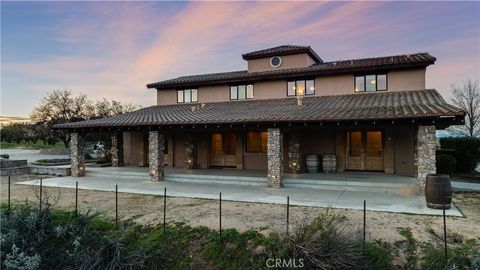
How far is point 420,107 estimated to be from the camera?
1070 centimetres

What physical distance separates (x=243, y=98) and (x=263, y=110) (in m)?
3.56

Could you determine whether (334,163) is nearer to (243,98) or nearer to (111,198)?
(243,98)

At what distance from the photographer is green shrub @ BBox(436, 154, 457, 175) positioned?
50.7 feet

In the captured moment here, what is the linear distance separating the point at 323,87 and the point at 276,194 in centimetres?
748

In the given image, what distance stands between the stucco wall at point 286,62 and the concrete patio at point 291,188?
6883 millimetres

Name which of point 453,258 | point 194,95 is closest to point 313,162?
point 194,95

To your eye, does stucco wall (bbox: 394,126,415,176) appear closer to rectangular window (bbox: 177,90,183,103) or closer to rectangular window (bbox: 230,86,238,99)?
rectangular window (bbox: 230,86,238,99)

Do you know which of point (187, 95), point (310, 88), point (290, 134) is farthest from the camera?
point (187, 95)

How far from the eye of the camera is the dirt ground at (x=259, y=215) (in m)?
6.48

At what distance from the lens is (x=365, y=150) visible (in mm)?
14242

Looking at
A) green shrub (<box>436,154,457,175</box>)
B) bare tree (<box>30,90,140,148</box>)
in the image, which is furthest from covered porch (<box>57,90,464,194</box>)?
bare tree (<box>30,90,140,148</box>)

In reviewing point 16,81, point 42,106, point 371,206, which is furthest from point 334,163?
point 42,106

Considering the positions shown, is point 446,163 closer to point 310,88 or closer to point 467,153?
point 467,153

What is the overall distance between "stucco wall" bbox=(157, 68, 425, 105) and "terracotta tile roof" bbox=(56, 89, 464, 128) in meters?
0.40
